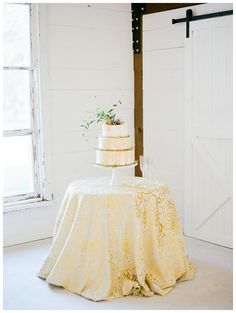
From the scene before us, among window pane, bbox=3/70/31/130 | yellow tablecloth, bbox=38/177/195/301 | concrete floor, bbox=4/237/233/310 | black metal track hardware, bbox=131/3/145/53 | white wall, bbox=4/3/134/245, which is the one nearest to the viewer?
concrete floor, bbox=4/237/233/310

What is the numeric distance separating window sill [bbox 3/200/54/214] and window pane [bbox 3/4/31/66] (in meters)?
1.29

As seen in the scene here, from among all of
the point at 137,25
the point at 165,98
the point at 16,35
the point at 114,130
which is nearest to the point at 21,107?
the point at 16,35

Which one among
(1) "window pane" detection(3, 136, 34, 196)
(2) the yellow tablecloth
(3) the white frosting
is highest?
(3) the white frosting

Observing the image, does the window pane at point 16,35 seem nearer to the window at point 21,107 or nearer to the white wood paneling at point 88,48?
the window at point 21,107

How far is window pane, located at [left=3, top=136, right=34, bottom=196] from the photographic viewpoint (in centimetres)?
455

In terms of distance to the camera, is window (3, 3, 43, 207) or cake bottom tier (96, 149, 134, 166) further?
window (3, 3, 43, 207)

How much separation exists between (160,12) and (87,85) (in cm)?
104

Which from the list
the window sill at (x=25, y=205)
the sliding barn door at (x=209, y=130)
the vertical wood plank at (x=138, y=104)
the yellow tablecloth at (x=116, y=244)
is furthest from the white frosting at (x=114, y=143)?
the vertical wood plank at (x=138, y=104)

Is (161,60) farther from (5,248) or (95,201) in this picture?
(5,248)

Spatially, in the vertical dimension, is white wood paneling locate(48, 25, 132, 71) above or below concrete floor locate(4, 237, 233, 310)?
above

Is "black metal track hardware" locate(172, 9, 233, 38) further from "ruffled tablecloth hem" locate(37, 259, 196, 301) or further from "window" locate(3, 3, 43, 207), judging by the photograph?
"ruffled tablecloth hem" locate(37, 259, 196, 301)

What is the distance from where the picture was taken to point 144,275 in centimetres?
345

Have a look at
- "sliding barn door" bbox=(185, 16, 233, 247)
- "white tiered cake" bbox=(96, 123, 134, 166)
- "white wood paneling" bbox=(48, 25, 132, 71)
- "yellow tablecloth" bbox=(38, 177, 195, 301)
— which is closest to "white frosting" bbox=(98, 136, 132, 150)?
"white tiered cake" bbox=(96, 123, 134, 166)

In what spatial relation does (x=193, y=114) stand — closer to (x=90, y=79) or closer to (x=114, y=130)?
(x=90, y=79)
